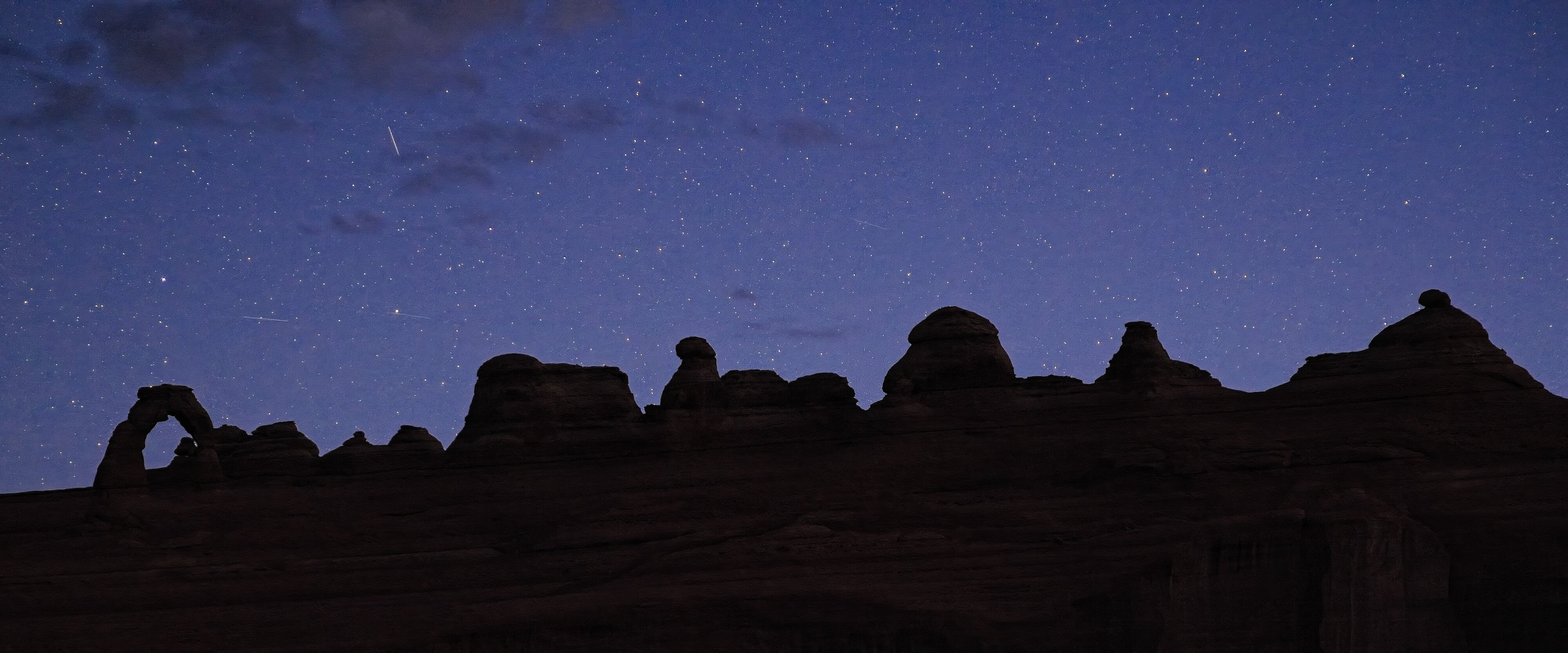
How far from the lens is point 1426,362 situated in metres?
33.8

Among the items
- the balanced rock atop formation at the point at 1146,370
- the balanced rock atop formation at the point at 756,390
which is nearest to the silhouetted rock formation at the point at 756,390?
the balanced rock atop formation at the point at 756,390

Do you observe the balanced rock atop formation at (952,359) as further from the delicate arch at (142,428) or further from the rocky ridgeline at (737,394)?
the delicate arch at (142,428)

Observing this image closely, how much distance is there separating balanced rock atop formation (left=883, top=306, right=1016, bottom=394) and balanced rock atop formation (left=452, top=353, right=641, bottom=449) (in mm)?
7264

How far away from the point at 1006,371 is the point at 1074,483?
3802 millimetres

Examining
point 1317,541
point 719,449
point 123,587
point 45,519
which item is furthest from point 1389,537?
point 45,519

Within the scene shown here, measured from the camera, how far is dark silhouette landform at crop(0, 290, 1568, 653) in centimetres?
2973

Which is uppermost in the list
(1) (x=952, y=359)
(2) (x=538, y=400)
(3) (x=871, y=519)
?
(1) (x=952, y=359)

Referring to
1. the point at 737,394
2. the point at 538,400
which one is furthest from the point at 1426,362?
the point at 538,400

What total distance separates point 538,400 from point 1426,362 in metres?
22.2

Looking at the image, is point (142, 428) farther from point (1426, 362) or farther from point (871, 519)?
point (1426, 362)

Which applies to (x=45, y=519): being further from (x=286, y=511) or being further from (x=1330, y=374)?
(x=1330, y=374)

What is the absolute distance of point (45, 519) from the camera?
33.7 meters

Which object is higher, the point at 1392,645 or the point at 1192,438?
the point at 1192,438

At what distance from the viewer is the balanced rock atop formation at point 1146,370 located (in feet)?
113
